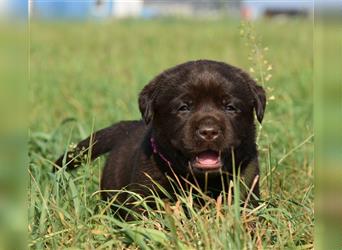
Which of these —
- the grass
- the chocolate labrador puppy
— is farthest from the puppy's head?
the grass

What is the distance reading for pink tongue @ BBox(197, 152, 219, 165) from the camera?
136 inches

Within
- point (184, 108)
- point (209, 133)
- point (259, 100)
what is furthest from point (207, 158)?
point (259, 100)

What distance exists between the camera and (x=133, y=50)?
44.2 feet

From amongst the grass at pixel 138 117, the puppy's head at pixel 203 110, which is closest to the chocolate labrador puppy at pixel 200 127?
the puppy's head at pixel 203 110

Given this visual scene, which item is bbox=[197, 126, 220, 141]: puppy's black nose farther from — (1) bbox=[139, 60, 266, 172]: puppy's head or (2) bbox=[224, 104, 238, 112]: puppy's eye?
(2) bbox=[224, 104, 238, 112]: puppy's eye

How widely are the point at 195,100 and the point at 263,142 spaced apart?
1417 millimetres

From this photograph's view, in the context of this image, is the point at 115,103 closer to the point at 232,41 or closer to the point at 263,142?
the point at 263,142

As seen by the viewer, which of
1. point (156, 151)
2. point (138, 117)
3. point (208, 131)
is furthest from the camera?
point (138, 117)

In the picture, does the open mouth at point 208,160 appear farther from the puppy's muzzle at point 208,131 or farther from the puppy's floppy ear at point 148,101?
the puppy's floppy ear at point 148,101

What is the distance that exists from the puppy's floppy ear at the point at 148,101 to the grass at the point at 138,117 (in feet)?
0.86

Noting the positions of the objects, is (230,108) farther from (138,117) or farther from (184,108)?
(138,117)

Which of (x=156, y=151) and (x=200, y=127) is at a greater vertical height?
(x=200, y=127)

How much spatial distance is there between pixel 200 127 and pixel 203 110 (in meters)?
0.13

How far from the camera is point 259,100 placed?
12.0 feet
